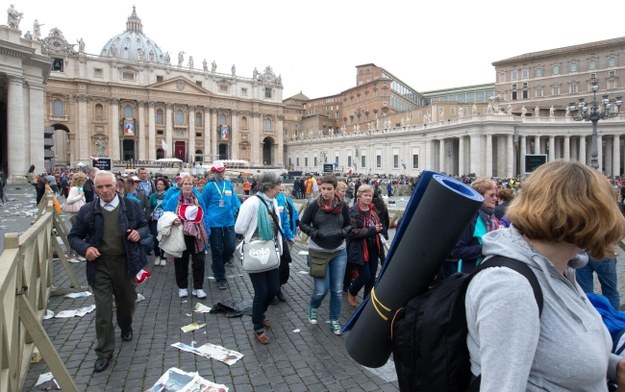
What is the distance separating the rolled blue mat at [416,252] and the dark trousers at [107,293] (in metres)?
3.41

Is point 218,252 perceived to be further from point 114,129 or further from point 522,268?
point 114,129

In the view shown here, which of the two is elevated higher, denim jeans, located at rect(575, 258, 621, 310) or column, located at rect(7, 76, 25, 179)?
column, located at rect(7, 76, 25, 179)

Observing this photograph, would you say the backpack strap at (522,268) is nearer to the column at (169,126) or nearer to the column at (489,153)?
the column at (489,153)

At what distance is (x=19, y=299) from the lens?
10.7ft

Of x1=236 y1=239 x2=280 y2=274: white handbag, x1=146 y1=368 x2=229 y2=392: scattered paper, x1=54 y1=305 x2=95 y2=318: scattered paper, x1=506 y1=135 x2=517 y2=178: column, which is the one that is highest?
x1=506 y1=135 x2=517 y2=178: column

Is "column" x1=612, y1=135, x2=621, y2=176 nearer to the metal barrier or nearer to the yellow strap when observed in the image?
the yellow strap

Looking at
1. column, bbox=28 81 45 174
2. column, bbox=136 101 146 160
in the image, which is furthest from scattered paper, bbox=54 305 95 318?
column, bbox=136 101 146 160

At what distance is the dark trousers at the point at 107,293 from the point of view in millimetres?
4234

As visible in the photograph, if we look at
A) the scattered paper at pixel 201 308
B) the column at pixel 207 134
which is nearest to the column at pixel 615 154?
the scattered paper at pixel 201 308

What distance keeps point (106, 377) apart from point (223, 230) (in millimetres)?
3743

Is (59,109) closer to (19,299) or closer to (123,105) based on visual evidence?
(123,105)

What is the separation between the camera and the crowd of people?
53.4 inches

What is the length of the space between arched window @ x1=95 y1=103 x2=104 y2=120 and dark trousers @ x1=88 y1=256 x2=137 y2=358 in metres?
66.7

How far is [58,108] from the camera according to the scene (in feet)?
194
